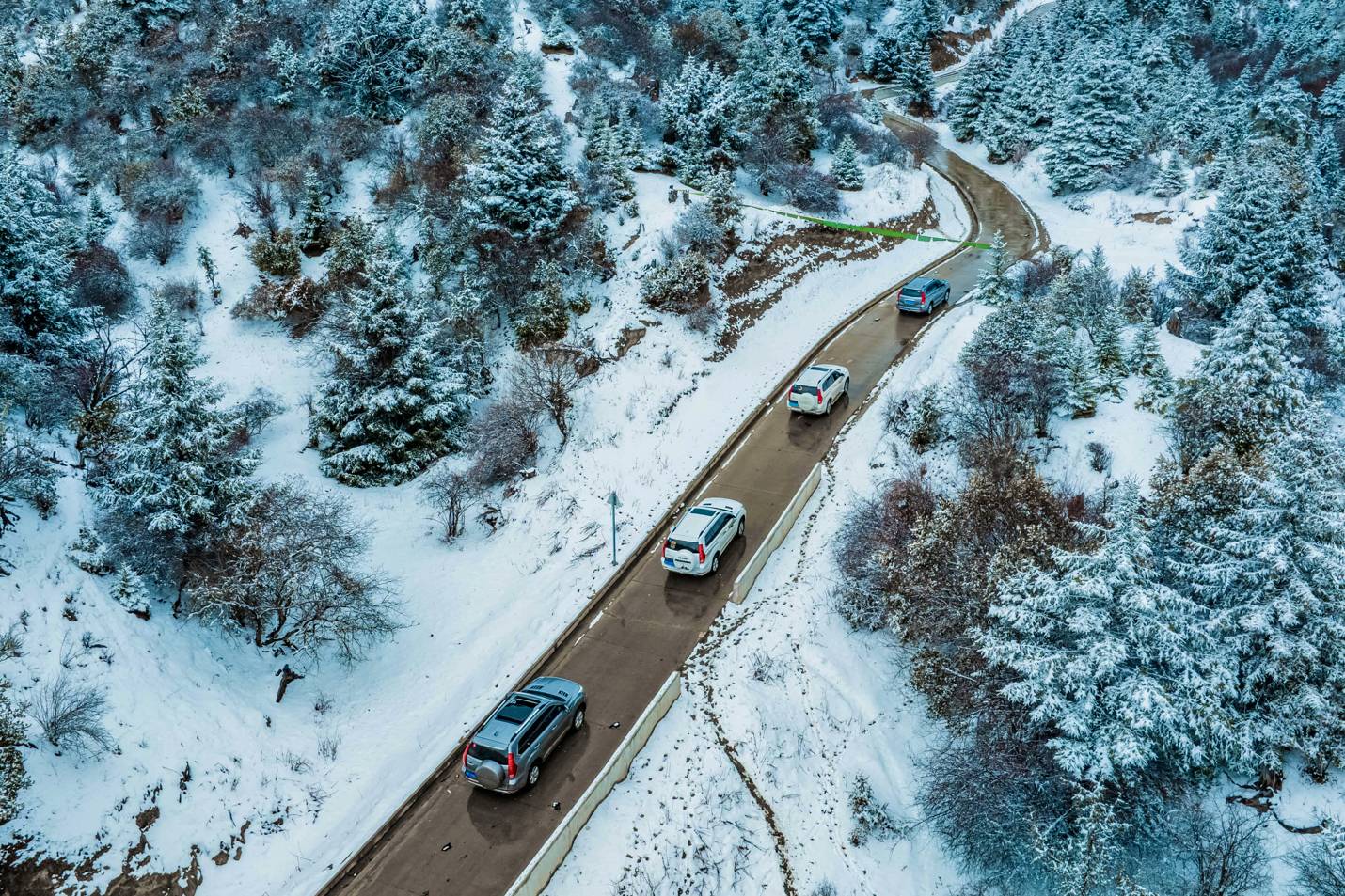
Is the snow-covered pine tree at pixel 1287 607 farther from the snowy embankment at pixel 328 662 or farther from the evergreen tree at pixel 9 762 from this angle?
the evergreen tree at pixel 9 762

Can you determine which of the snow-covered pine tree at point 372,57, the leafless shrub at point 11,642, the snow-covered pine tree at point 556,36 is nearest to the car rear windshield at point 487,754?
the leafless shrub at point 11,642

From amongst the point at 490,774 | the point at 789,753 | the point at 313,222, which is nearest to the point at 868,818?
the point at 789,753

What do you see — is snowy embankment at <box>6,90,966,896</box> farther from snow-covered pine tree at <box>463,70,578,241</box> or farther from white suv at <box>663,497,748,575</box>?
snow-covered pine tree at <box>463,70,578,241</box>

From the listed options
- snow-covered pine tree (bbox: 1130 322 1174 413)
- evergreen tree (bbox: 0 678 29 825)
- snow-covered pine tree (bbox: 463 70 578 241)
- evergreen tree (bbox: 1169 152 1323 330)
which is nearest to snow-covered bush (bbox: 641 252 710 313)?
snow-covered pine tree (bbox: 463 70 578 241)

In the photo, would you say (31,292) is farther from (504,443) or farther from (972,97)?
(972,97)

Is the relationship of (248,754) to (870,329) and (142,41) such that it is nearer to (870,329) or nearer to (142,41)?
(870,329)

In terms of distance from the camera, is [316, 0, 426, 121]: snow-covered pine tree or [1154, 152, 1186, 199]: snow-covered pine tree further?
[316, 0, 426, 121]: snow-covered pine tree
